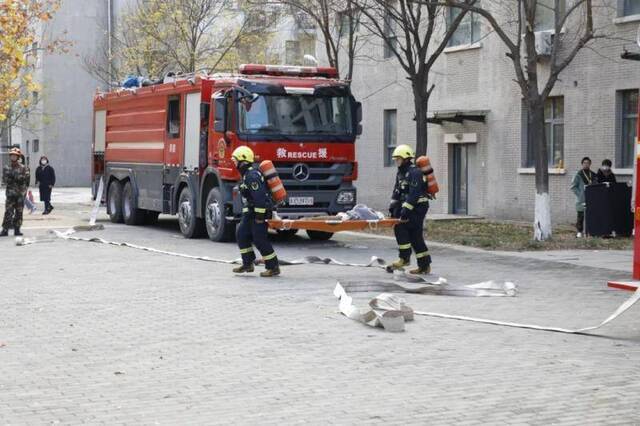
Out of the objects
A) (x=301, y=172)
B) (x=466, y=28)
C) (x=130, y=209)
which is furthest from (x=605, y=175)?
(x=130, y=209)

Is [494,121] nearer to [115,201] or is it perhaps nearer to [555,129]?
[555,129]

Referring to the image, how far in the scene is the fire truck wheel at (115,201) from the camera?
28.2 meters

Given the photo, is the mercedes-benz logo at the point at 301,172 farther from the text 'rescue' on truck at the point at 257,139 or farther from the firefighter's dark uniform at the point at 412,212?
the firefighter's dark uniform at the point at 412,212

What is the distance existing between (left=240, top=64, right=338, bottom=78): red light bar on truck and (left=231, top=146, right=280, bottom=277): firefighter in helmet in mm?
6402

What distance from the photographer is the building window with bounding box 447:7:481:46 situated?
3136 centimetres

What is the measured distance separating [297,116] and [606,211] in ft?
20.5

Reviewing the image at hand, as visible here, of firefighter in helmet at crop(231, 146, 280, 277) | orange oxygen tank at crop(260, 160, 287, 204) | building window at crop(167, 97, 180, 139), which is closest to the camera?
firefighter in helmet at crop(231, 146, 280, 277)

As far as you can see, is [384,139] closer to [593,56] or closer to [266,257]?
[593,56]

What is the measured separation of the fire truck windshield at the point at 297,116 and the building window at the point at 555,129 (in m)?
7.99

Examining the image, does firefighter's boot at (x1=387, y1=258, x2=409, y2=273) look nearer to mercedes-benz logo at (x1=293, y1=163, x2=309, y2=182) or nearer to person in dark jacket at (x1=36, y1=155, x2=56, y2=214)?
mercedes-benz logo at (x1=293, y1=163, x2=309, y2=182)

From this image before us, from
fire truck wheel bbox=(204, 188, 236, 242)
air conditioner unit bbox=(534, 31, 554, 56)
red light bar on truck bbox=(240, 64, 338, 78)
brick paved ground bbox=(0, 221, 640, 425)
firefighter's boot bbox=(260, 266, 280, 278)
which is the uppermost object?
air conditioner unit bbox=(534, 31, 554, 56)

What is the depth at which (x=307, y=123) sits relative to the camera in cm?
2188

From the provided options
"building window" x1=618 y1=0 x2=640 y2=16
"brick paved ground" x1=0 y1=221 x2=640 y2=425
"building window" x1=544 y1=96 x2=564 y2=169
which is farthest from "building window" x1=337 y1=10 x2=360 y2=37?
"brick paved ground" x1=0 y1=221 x2=640 y2=425

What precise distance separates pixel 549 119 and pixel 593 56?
7.53ft
